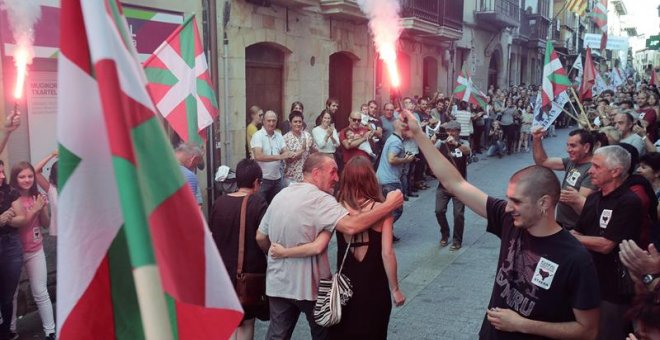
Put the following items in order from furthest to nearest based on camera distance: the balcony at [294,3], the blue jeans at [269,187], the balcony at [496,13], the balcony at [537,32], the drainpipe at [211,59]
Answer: the balcony at [537,32] → the balcony at [496,13] → the balcony at [294,3] → the drainpipe at [211,59] → the blue jeans at [269,187]

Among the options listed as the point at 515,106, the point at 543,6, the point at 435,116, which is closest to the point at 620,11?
the point at 543,6

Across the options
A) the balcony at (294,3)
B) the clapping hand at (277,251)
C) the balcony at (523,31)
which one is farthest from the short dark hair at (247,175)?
the balcony at (523,31)

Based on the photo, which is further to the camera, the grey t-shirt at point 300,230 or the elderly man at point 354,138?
the elderly man at point 354,138

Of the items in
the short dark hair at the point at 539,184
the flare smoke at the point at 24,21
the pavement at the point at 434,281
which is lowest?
the pavement at the point at 434,281

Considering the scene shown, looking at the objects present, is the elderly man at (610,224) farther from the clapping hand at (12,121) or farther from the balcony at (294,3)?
the balcony at (294,3)

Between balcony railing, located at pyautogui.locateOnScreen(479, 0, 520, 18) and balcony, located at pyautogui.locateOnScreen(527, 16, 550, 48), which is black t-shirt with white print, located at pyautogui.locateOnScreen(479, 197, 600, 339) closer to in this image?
balcony railing, located at pyautogui.locateOnScreen(479, 0, 520, 18)

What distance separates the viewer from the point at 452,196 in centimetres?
789

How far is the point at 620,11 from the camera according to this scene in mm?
78812

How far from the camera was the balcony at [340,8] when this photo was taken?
1277 cm

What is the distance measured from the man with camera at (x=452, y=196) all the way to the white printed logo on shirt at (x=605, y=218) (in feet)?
12.6

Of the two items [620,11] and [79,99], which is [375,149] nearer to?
[79,99]

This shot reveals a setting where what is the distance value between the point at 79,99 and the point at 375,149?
9.51 meters

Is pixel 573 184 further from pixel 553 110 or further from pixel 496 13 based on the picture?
pixel 496 13

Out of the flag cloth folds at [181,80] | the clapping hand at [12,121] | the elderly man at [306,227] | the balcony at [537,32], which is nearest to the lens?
the elderly man at [306,227]
